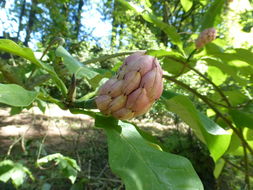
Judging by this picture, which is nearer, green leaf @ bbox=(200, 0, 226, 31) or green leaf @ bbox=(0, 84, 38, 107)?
green leaf @ bbox=(0, 84, 38, 107)

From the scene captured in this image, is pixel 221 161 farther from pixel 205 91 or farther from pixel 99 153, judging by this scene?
pixel 99 153

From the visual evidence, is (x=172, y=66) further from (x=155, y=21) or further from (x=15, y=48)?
(x=15, y=48)

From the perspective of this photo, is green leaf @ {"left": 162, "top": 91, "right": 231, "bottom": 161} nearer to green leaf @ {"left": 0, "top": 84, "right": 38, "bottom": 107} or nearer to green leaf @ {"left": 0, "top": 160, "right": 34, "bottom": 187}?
green leaf @ {"left": 0, "top": 84, "right": 38, "bottom": 107}

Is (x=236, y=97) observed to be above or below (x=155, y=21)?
below

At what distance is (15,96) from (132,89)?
10.3 inches

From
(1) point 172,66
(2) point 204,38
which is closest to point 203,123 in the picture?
(2) point 204,38

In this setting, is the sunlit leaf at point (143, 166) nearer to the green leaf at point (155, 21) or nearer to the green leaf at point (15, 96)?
the green leaf at point (15, 96)

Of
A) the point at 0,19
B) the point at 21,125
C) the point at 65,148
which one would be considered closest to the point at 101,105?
the point at 0,19

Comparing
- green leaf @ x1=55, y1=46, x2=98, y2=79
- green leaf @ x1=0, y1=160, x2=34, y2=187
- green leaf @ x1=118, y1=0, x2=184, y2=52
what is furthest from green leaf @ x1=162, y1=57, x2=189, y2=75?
green leaf @ x1=0, y1=160, x2=34, y2=187

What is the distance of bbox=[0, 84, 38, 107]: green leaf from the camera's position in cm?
60

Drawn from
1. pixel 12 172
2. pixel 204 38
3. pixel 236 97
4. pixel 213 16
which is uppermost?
pixel 213 16

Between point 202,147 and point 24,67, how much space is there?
317 centimetres

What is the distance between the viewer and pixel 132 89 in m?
0.70

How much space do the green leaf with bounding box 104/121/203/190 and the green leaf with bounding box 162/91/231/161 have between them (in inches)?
7.0
